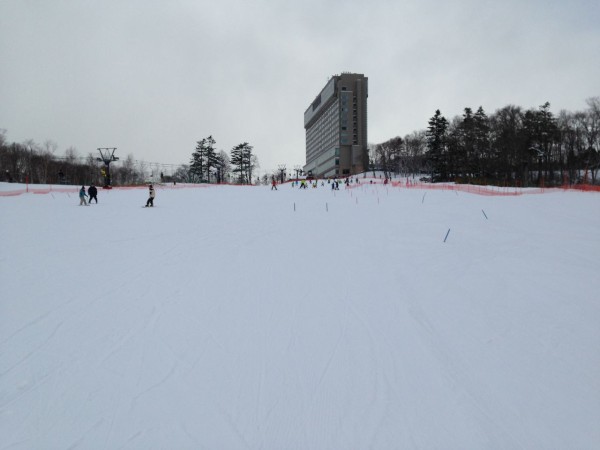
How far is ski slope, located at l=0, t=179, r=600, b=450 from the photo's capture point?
3.29 metres

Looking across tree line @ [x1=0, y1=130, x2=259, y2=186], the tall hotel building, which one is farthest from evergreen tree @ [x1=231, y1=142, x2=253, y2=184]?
the tall hotel building

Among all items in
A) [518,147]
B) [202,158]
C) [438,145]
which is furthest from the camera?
[202,158]

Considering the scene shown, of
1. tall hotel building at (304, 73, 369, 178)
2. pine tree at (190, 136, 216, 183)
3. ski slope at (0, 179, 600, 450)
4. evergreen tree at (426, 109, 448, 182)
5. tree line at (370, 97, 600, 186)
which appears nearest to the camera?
ski slope at (0, 179, 600, 450)

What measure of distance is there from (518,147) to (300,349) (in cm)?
6042

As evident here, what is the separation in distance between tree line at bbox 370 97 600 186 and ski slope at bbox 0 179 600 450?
5103cm

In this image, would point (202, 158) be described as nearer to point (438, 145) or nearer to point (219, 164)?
point (219, 164)

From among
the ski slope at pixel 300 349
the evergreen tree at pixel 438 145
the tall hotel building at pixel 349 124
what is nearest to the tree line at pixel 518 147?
the evergreen tree at pixel 438 145

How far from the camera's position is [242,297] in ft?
21.0

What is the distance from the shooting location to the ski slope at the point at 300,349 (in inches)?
129

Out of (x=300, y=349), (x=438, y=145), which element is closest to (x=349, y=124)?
(x=438, y=145)

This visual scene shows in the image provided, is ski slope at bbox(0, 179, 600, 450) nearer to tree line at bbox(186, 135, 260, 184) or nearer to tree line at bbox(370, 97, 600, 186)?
tree line at bbox(370, 97, 600, 186)

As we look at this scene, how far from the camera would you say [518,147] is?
51.2 m

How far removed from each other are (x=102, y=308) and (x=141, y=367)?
2.27m

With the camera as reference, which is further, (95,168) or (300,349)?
(95,168)
